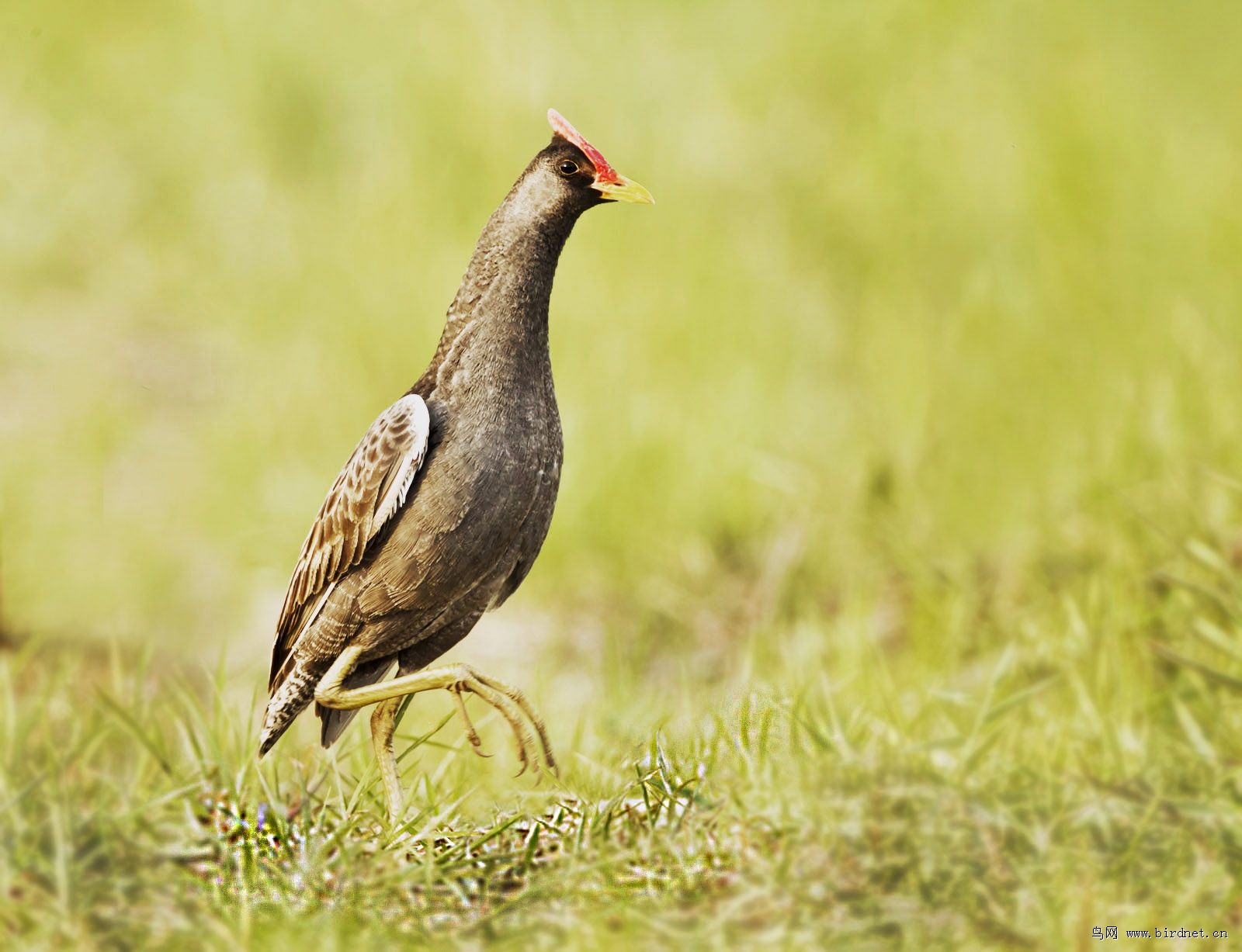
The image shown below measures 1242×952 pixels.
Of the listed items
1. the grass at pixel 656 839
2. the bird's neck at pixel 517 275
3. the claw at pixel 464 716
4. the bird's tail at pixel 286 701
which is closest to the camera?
the grass at pixel 656 839

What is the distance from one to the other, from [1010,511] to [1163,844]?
12.4 ft

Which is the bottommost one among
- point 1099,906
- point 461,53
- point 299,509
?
point 299,509

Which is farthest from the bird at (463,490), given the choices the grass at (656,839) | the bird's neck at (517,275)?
the grass at (656,839)

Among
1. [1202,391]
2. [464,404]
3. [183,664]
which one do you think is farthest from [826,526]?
[464,404]

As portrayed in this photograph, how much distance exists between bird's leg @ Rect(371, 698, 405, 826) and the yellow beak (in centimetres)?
144

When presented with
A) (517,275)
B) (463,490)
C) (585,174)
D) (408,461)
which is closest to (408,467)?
(408,461)

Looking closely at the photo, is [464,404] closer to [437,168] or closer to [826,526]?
[826,526]

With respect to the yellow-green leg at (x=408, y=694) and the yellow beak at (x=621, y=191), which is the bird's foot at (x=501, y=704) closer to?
the yellow-green leg at (x=408, y=694)

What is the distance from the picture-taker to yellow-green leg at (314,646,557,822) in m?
3.01

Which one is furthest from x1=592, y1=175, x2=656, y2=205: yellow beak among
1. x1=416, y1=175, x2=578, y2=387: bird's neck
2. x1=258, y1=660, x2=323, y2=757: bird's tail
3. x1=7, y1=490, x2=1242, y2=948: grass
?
x1=258, y1=660, x2=323, y2=757: bird's tail

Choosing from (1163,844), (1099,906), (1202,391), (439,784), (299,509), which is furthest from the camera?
(299,509)

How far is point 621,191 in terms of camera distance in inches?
124

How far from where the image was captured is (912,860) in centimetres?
265

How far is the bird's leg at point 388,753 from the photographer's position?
313 cm
